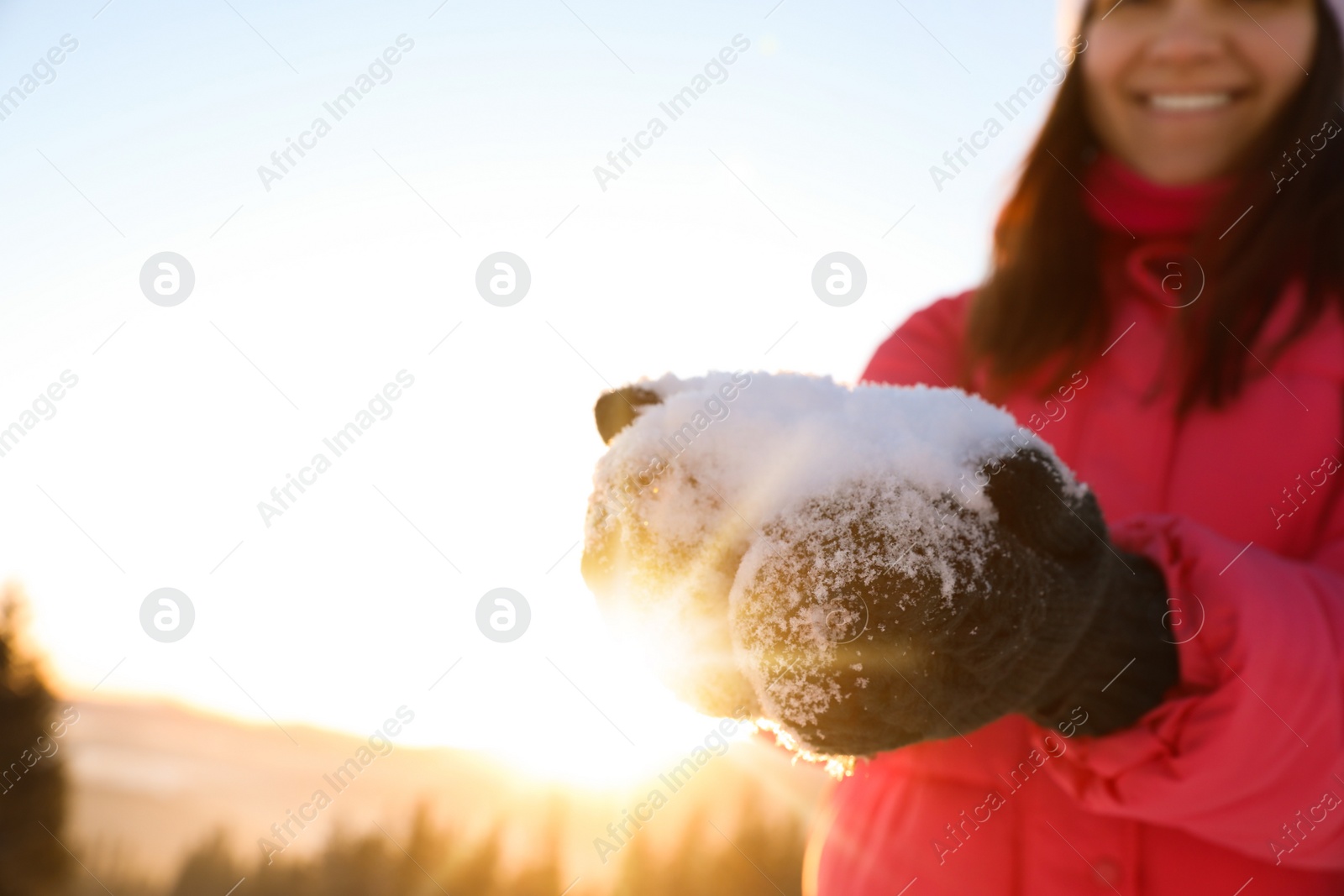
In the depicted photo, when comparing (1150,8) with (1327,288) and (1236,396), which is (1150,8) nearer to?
(1327,288)

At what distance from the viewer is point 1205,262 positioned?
1145 millimetres

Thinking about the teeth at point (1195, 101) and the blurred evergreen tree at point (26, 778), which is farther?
the blurred evergreen tree at point (26, 778)

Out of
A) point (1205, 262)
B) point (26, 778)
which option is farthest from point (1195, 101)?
point (26, 778)

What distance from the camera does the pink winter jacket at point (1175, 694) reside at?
0.72m

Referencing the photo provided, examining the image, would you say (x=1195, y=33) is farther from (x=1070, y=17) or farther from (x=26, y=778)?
(x=26, y=778)

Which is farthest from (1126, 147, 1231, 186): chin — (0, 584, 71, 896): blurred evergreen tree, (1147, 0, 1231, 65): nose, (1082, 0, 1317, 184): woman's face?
(0, 584, 71, 896): blurred evergreen tree

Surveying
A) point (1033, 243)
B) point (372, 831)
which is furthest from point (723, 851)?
point (1033, 243)

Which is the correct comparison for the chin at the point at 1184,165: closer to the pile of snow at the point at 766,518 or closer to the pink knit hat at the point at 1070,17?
the pink knit hat at the point at 1070,17

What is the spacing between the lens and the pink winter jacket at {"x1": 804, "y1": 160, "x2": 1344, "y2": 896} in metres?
0.72

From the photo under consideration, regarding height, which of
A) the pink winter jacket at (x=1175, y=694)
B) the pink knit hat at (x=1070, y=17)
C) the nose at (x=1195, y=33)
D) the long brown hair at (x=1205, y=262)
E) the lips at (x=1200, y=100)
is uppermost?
the pink knit hat at (x=1070, y=17)

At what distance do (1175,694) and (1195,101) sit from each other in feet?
3.02

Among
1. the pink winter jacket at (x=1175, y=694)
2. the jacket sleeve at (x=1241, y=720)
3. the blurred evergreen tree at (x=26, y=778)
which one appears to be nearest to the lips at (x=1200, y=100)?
the pink winter jacket at (x=1175, y=694)

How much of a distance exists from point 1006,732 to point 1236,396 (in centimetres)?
53

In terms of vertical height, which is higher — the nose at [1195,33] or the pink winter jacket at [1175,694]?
the nose at [1195,33]
